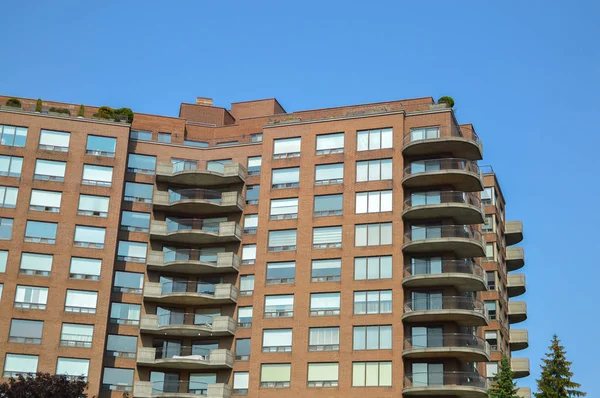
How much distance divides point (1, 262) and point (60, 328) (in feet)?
23.0

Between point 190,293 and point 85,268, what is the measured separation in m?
8.56

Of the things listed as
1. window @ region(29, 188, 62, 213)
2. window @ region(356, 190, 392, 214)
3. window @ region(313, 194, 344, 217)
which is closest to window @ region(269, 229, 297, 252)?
window @ region(313, 194, 344, 217)

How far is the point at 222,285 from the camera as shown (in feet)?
243

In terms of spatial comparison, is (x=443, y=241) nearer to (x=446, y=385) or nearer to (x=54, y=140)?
(x=446, y=385)

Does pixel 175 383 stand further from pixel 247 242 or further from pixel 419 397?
pixel 419 397

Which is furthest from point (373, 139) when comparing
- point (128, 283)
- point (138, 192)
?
point (128, 283)

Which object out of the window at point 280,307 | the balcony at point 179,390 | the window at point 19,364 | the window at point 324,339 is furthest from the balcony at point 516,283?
the window at point 19,364

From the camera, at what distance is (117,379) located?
72.8 m

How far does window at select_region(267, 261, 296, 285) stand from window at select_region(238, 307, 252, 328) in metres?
3.15

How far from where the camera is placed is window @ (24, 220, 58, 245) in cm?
7375

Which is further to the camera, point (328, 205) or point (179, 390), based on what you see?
point (328, 205)

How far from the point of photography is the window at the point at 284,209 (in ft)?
243

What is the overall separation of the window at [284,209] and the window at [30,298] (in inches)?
748

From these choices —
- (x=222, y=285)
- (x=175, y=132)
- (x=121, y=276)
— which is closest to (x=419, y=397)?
(x=222, y=285)
